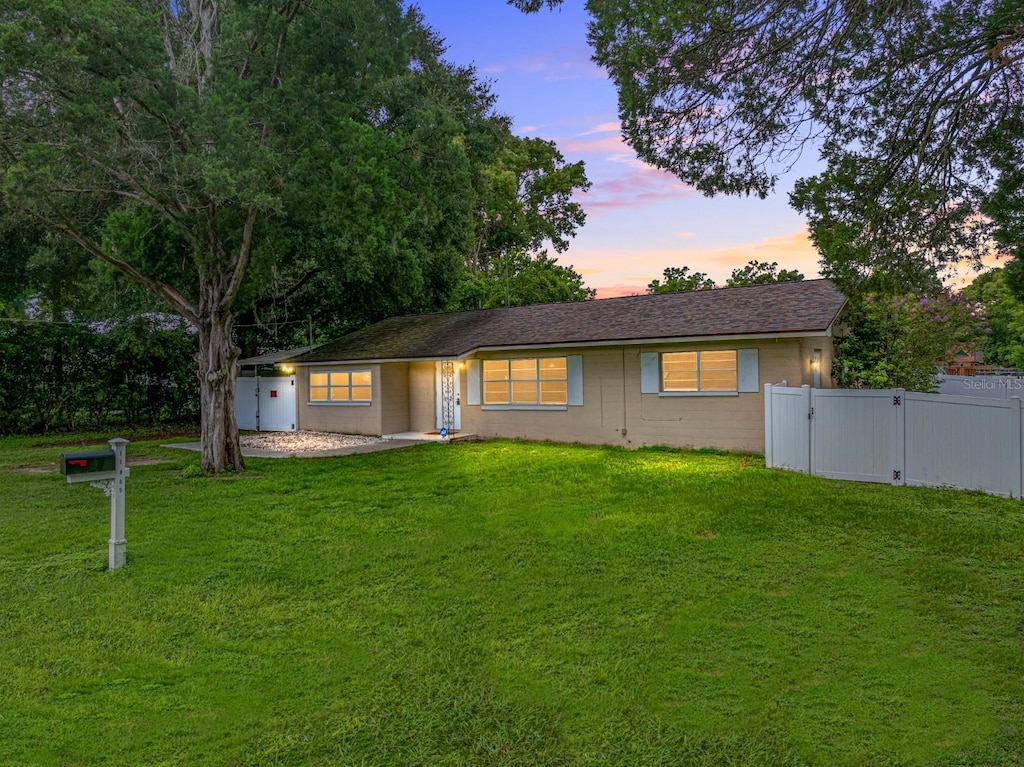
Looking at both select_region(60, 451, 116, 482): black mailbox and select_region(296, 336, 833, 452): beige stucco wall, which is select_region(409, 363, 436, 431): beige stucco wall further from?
select_region(60, 451, 116, 482): black mailbox

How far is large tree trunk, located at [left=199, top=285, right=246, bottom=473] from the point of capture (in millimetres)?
11078

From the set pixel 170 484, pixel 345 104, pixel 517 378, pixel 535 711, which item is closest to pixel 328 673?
pixel 535 711

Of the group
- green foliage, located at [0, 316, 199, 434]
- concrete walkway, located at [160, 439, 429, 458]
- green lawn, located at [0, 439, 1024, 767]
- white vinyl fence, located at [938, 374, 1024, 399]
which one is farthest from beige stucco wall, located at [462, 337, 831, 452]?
green foliage, located at [0, 316, 199, 434]

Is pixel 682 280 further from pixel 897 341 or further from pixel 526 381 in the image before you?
pixel 526 381

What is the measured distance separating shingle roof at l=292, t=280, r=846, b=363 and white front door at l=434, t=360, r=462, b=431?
0.76m

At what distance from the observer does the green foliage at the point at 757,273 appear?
1177 inches

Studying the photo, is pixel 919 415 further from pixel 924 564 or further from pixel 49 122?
pixel 49 122

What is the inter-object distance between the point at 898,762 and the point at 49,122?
11.9 m

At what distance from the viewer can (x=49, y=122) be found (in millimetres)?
9414

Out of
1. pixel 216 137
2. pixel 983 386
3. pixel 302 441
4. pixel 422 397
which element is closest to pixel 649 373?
pixel 422 397

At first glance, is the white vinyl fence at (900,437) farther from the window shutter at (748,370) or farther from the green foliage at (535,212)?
the green foliage at (535,212)

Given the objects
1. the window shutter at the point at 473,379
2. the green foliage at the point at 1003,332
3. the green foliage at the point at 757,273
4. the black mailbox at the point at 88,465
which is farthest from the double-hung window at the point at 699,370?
the green foliage at the point at 757,273

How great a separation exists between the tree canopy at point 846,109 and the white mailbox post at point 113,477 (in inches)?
221

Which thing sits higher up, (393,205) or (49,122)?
(49,122)
